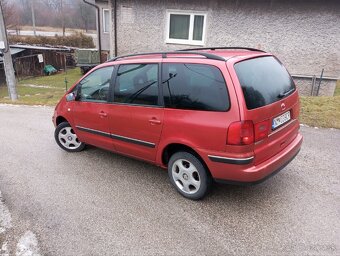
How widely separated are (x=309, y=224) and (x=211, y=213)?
1.01 m

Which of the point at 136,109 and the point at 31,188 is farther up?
the point at 136,109

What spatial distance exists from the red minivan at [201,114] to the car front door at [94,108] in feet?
0.08

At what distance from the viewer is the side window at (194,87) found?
9.27 ft

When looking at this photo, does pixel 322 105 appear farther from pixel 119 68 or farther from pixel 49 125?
pixel 49 125

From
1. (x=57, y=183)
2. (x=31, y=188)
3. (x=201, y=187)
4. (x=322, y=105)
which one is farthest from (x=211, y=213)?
(x=322, y=105)

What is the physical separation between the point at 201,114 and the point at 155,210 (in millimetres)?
1228

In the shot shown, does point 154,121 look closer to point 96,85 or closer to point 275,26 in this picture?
point 96,85

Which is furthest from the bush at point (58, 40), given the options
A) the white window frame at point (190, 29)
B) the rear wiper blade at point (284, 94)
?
the rear wiper blade at point (284, 94)

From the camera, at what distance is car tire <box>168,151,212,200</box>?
3141 millimetres

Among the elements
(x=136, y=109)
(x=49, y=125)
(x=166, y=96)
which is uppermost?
(x=166, y=96)


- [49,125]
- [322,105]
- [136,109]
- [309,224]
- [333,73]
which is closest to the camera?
[309,224]

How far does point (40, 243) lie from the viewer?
2.70 metres

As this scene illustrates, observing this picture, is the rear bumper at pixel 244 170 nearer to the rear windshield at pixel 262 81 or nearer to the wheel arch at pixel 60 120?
the rear windshield at pixel 262 81

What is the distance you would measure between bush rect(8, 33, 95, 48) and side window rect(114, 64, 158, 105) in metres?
31.5
